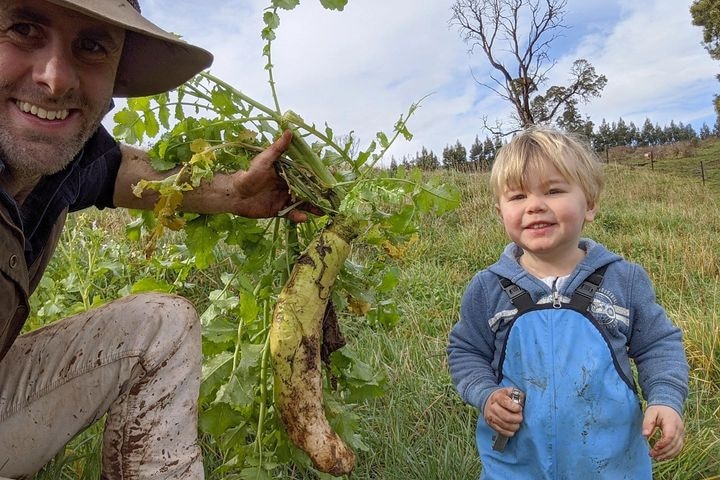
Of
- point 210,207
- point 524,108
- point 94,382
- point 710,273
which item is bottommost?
point 710,273

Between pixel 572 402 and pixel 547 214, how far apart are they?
562 millimetres

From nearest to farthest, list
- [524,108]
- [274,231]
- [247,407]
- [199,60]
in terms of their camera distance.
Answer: [247,407] → [199,60] → [274,231] → [524,108]

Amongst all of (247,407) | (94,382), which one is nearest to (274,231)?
(247,407)

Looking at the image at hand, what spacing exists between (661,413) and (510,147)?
3.01 ft

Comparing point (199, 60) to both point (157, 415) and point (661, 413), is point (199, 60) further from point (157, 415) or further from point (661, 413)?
point (661, 413)

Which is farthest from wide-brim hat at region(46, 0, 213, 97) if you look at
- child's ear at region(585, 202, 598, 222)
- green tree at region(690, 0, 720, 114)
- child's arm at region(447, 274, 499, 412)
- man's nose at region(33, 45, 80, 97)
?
green tree at region(690, 0, 720, 114)

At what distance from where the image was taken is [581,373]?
5.64 ft

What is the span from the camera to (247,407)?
1937 mm

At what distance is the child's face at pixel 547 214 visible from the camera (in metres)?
1.80

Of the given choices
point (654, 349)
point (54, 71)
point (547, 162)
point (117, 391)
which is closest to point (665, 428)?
point (654, 349)

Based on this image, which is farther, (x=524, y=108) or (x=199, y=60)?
(x=524, y=108)

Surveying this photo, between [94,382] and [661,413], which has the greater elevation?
[94,382]

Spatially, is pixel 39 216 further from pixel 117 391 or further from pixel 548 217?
pixel 548 217

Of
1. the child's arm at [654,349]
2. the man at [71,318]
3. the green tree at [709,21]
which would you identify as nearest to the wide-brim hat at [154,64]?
the man at [71,318]
